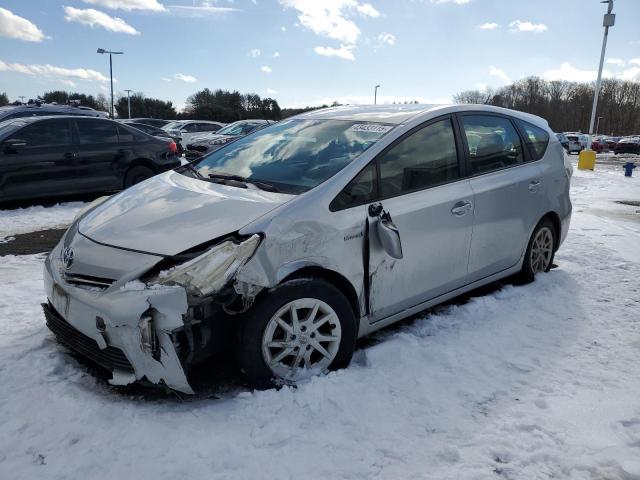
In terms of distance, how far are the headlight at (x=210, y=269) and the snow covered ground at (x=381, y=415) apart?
0.66m

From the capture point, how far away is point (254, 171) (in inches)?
134

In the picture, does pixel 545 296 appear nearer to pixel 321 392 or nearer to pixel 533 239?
pixel 533 239

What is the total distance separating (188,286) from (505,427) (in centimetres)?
169

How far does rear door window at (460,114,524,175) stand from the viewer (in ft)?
12.6

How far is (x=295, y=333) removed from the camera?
2.69 m

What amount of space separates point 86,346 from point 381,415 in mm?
1541

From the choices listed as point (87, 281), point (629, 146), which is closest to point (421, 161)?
point (87, 281)

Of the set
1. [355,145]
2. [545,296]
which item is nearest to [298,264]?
[355,145]

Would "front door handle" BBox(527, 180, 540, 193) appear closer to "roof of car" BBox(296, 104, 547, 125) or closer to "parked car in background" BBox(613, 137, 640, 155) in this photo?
"roof of car" BBox(296, 104, 547, 125)

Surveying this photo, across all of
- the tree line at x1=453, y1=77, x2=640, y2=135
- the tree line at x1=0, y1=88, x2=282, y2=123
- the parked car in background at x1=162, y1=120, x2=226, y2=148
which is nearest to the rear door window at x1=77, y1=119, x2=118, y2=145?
the parked car in background at x1=162, y1=120, x2=226, y2=148

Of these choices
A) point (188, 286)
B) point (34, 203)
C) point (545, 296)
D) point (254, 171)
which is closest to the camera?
point (188, 286)

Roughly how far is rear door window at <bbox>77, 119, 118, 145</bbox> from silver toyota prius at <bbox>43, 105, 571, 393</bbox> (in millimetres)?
5026

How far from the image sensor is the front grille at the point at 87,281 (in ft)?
8.25

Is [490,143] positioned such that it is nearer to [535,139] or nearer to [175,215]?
[535,139]
